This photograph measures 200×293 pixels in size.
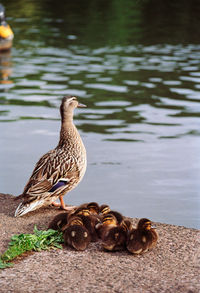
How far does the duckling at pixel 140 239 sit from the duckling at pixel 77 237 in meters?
0.38

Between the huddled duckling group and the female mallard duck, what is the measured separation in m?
0.59

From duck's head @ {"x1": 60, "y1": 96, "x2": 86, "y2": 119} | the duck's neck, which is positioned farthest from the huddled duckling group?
duck's head @ {"x1": 60, "y1": 96, "x2": 86, "y2": 119}

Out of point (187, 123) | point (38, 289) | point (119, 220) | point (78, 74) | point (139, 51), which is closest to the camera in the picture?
point (38, 289)

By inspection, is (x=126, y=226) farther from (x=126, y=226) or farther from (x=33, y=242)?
(x=33, y=242)

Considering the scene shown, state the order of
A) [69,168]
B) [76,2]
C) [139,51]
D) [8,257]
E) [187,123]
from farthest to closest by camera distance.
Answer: [76,2] < [139,51] < [187,123] < [69,168] < [8,257]

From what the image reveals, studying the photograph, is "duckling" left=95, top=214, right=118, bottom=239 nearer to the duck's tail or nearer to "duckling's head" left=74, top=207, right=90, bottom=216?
"duckling's head" left=74, top=207, right=90, bottom=216

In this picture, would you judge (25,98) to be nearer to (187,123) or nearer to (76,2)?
(187,123)

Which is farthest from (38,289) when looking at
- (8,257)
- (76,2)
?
(76,2)

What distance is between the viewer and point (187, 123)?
40.1 ft

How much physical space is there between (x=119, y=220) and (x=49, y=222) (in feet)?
2.43

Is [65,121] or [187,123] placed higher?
[65,121]

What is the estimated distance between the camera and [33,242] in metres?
6.05

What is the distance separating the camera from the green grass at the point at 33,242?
5836mm

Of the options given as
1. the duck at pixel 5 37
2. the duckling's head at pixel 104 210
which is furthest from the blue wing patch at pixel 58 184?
the duck at pixel 5 37
